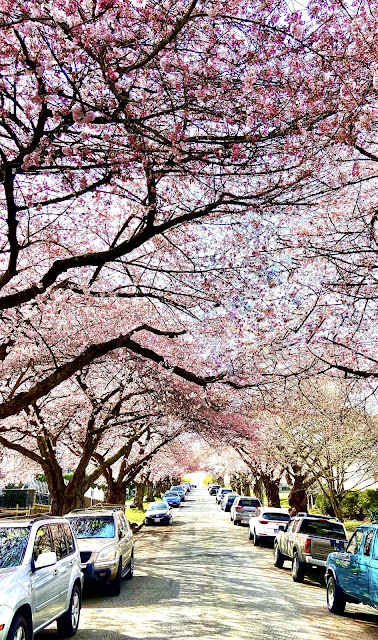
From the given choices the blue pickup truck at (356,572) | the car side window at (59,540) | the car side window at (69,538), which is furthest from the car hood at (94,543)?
the blue pickup truck at (356,572)

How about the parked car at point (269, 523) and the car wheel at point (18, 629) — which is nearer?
the car wheel at point (18, 629)

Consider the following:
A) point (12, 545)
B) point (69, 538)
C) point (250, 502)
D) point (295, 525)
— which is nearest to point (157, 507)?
point (250, 502)

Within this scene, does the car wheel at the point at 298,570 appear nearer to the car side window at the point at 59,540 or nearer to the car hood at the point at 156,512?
the car side window at the point at 59,540

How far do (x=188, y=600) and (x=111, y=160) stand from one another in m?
8.51

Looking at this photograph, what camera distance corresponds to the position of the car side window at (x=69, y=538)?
989cm

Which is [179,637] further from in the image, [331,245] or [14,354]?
[14,354]

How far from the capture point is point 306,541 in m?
15.8

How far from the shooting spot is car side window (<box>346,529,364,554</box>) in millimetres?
11156

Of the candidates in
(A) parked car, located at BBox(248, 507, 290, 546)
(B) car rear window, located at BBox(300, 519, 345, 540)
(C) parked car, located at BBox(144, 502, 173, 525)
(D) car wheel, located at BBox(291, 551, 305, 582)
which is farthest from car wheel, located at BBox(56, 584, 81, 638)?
(C) parked car, located at BBox(144, 502, 173, 525)

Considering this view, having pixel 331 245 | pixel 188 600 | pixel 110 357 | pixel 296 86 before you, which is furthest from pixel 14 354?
pixel 296 86

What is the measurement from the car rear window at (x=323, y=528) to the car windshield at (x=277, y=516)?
27.7ft

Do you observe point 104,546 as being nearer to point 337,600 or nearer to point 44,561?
point 337,600

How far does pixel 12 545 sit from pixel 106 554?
5171 mm

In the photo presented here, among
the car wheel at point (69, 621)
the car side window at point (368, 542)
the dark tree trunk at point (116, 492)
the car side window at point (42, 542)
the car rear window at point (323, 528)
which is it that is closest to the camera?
the car side window at point (42, 542)
